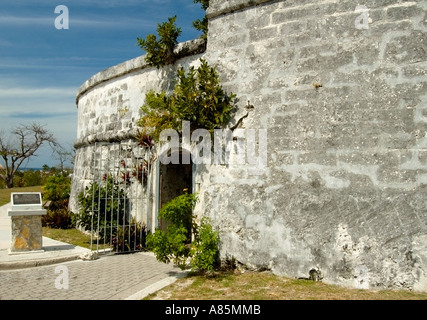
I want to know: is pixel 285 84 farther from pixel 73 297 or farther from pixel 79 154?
pixel 79 154

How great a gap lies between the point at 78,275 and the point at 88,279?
34cm

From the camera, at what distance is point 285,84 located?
5082mm

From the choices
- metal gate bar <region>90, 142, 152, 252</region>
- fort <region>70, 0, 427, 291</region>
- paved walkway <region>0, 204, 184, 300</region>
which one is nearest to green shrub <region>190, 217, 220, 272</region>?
fort <region>70, 0, 427, 291</region>

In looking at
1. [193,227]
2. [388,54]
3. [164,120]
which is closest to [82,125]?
[164,120]

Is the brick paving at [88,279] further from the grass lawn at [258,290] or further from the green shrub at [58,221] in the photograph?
the green shrub at [58,221]

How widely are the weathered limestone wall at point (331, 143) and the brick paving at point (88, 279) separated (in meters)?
1.35

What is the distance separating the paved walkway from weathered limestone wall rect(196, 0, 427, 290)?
1.34m

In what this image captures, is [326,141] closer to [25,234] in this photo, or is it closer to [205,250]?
[205,250]

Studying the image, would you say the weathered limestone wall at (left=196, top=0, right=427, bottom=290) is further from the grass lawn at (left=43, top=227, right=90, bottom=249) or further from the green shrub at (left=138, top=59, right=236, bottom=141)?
the grass lawn at (left=43, top=227, right=90, bottom=249)

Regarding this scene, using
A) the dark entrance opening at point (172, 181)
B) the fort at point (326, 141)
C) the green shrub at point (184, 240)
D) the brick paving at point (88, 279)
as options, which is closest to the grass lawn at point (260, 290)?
the fort at point (326, 141)

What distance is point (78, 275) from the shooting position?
5520mm

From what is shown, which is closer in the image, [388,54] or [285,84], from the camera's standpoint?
[388,54]

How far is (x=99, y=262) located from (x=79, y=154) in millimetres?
5843

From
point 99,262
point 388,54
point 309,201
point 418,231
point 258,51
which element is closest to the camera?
point 418,231
